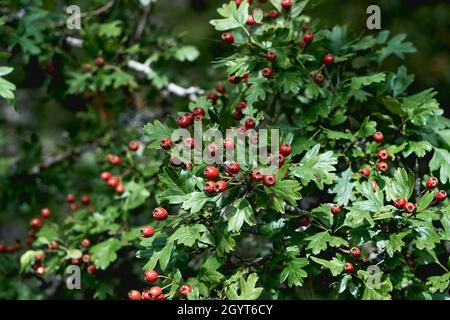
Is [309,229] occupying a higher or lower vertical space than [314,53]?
lower

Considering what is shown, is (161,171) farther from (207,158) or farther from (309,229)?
(309,229)

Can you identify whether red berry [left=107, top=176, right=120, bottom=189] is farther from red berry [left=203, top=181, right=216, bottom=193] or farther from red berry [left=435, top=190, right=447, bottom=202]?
red berry [left=435, top=190, right=447, bottom=202]

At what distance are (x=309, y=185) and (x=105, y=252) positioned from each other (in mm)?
1274

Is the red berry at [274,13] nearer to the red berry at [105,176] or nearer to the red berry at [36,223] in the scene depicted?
the red berry at [105,176]

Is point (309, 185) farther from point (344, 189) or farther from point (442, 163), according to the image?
point (442, 163)

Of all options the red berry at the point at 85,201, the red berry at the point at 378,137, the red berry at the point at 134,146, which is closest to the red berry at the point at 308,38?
the red berry at the point at 378,137

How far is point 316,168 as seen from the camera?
8.29 feet

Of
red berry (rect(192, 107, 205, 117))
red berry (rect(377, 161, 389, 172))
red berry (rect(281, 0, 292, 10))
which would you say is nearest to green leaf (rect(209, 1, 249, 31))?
red berry (rect(281, 0, 292, 10))

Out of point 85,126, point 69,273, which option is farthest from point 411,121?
point 85,126

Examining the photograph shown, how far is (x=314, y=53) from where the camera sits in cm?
300

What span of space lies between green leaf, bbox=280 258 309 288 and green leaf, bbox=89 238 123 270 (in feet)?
3.56

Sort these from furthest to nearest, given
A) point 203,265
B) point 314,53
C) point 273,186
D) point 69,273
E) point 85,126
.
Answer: point 85,126 → point 69,273 → point 314,53 → point 203,265 → point 273,186
